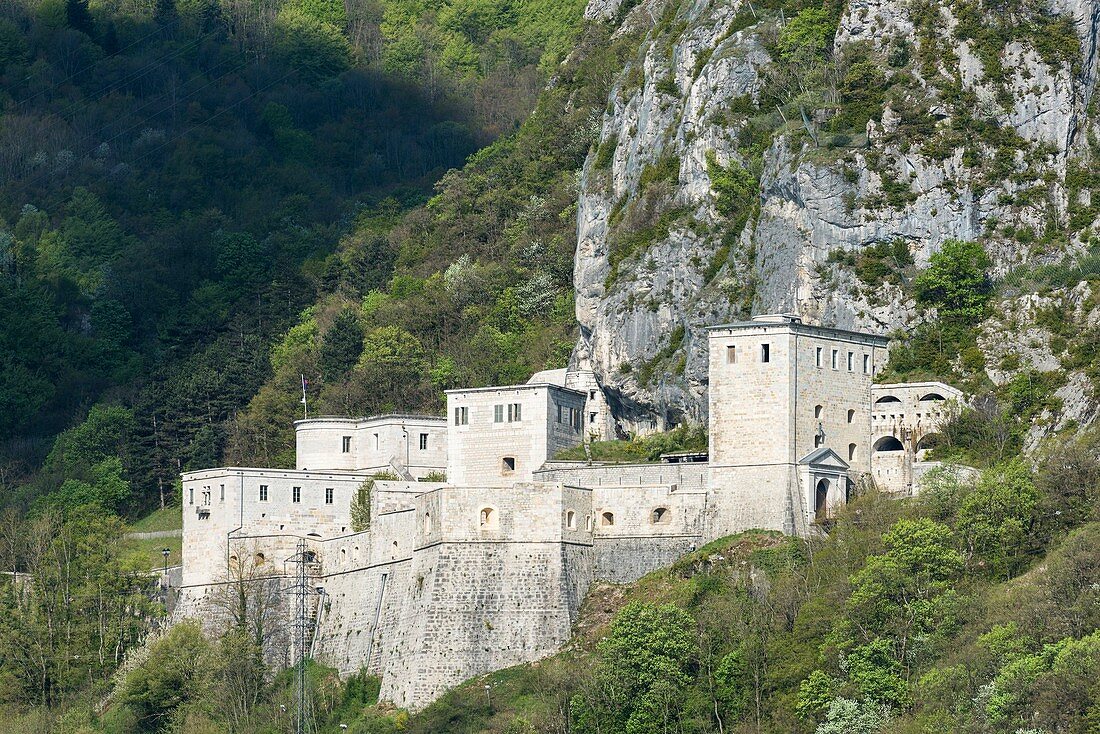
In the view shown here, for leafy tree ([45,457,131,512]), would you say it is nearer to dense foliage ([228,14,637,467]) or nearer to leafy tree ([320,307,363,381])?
dense foliage ([228,14,637,467])

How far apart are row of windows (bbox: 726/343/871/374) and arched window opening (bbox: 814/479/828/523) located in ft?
14.9

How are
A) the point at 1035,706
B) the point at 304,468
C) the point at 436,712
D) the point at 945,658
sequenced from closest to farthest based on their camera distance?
1. the point at 1035,706
2. the point at 945,658
3. the point at 436,712
4. the point at 304,468

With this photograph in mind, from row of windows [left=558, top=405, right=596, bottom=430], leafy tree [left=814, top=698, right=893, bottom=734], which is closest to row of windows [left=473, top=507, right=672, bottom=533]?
row of windows [left=558, top=405, right=596, bottom=430]

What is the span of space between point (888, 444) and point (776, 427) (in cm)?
733

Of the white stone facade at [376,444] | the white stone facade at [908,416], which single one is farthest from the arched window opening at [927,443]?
the white stone facade at [376,444]

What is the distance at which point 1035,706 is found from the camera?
57.7 meters

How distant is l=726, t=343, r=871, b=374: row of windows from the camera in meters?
75.8

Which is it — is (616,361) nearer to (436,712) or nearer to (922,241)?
(922,241)

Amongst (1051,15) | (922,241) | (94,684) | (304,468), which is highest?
(1051,15)

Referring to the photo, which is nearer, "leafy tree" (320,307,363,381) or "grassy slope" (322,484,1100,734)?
"grassy slope" (322,484,1100,734)

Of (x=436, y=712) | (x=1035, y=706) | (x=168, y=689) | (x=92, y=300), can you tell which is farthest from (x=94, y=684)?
(x=92, y=300)

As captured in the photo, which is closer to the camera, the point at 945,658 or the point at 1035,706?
the point at 1035,706

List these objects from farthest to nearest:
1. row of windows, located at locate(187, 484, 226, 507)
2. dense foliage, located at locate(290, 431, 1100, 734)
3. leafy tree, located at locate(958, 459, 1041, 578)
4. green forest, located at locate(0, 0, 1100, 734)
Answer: row of windows, located at locate(187, 484, 226, 507) → leafy tree, located at locate(958, 459, 1041, 578) → green forest, located at locate(0, 0, 1100, 734) → dense foliage, located at locate(290, 431, 1100, 734)

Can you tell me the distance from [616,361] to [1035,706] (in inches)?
1383
